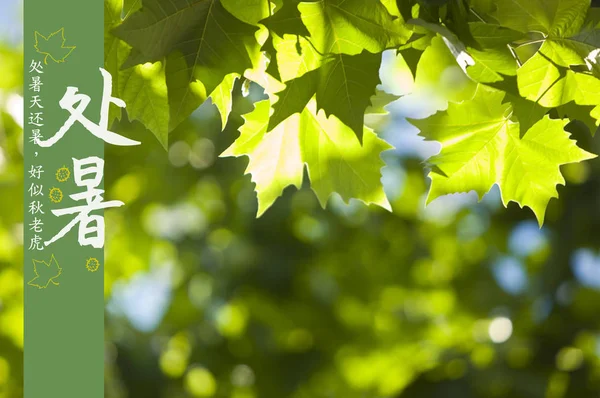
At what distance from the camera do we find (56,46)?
1.55 metres

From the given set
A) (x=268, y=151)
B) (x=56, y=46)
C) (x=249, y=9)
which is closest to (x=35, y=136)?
(x=56, y=46)

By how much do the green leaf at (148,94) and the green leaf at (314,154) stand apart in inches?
5.6

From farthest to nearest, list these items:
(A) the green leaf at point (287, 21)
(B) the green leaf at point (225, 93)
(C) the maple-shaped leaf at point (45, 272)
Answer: (C) the maple-shaped leaf at point (45, 272)
(B) the green leaf at point (225, 93)
(A) the green leaf at point (287, 21)

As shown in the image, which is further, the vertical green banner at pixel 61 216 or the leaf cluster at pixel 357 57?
the vertical green banner at pixel 61 216

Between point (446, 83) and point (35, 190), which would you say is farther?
point (446, 83)

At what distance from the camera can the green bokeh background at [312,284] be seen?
5.19 metres

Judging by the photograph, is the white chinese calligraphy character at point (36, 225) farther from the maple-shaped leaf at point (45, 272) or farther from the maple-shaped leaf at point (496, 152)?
the maple-shaped leaf at point (496, 152)

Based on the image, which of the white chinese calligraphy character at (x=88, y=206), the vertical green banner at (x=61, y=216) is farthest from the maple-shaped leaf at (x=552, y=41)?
the white chinese calligraphy character at (x=88, y=206)

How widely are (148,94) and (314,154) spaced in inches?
11.5

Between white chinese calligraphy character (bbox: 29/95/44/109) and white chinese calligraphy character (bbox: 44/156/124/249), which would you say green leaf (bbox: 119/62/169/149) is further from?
white chinese calligraphy character (bbox: 29/95/44/109)

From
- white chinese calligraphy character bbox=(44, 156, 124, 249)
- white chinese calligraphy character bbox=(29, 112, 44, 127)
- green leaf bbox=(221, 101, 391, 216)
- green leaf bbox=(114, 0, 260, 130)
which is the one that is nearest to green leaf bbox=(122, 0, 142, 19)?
green leaf bbox=(114, 0, 260, 130)

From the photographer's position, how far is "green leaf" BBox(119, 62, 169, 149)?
2.93ft

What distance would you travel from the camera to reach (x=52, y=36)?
154 centimetres

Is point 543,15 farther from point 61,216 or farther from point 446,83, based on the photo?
point 446,83
